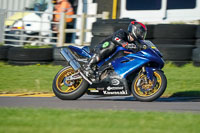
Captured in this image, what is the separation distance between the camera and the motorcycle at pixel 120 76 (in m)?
7.21

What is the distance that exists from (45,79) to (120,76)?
2.86 m

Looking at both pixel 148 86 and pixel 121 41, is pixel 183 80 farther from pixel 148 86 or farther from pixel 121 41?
pixel 121 41

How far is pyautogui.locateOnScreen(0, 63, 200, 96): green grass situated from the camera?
8828 mm

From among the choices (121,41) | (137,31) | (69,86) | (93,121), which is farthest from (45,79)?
(93,121)

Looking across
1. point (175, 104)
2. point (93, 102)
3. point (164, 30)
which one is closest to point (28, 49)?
point (164, 30)

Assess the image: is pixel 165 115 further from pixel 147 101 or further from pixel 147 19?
pixel 147 19

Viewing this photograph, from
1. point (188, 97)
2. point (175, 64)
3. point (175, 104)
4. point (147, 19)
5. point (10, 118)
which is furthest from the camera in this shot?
point (147, 19)

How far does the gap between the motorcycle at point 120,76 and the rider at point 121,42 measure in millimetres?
107

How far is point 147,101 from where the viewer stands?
7.27 m

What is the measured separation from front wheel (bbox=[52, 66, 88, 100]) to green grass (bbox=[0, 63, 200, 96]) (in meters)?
1.32

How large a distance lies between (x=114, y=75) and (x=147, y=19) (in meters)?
9.57

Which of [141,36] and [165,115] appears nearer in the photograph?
[165,115]

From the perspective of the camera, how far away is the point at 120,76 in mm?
7410

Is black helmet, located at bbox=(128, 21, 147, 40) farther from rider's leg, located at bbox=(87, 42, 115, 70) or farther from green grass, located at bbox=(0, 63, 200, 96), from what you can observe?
green grass, located at bbox=(0, 63, 200, 96)
